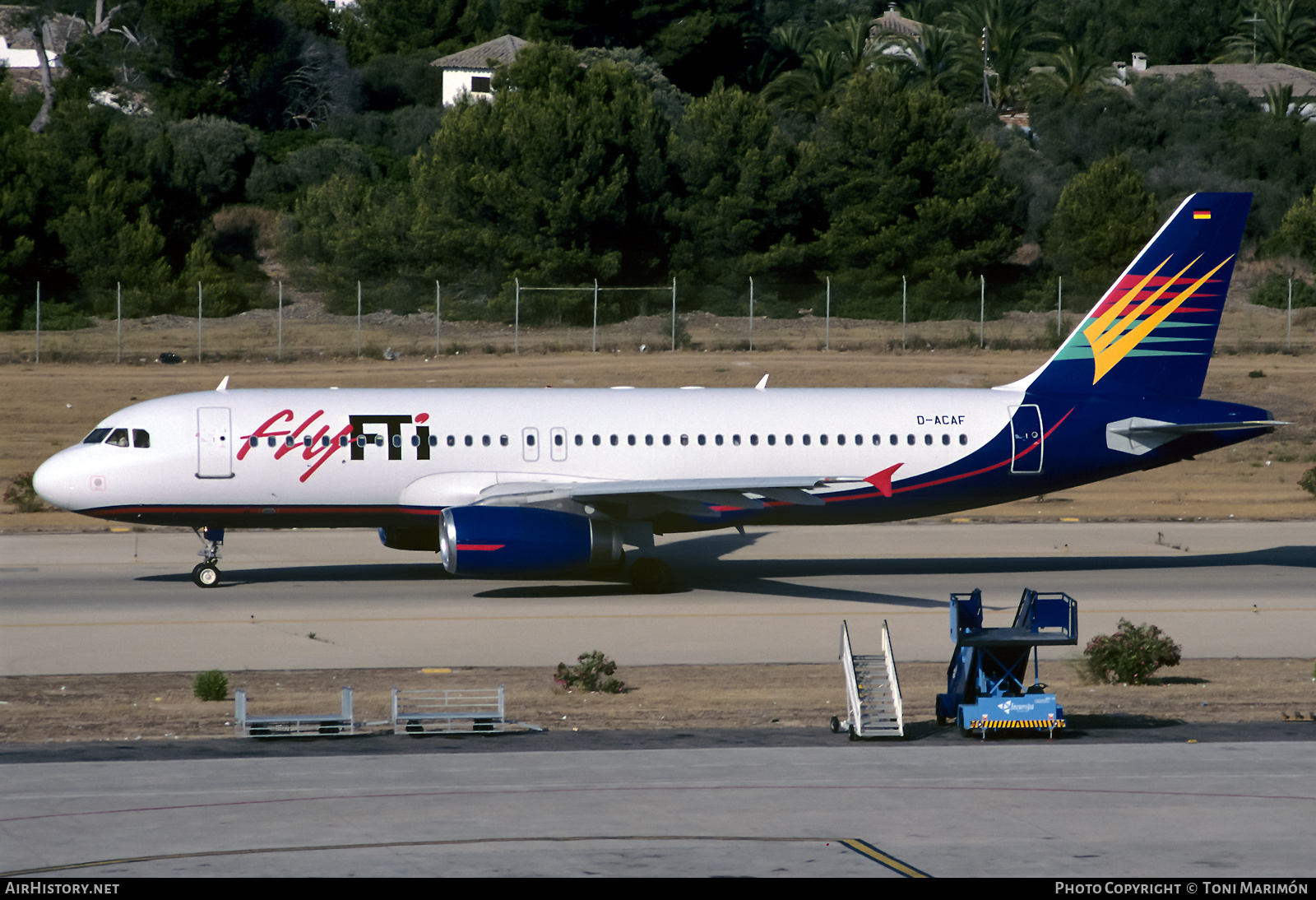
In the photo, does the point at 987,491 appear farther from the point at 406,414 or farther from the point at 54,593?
the point at 54,593

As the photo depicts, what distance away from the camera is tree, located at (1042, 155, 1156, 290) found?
261 ft

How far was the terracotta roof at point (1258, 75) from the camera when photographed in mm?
126750

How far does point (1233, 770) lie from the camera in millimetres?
18156

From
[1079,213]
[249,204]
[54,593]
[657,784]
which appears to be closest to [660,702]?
[657,784]

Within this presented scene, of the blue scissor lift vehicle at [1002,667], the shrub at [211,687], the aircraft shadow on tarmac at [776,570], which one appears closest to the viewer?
the blue scissor lift vehicle at [1002,667]

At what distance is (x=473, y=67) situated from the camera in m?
115

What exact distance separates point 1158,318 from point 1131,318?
60 centimetres

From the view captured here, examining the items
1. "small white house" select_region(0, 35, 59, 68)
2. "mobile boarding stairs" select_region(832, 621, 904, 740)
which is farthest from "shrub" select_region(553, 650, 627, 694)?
"small white house" select_region(0, 35, 59, 68)

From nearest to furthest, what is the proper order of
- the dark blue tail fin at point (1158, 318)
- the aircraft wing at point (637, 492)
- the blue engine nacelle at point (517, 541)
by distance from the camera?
1. the blue engine nacelle at point (517, 541)
2. the aircraft wing at point (637, 492)
3. the dark blue tail fin at point (1158, 318)

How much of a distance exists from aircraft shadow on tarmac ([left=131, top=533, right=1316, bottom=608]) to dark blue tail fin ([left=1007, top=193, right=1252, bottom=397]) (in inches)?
181

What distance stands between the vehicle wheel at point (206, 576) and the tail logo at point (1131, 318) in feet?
63.8

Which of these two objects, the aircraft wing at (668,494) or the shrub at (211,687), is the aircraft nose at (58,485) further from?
the shrub at (211,687)

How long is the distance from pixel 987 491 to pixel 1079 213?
167 ft

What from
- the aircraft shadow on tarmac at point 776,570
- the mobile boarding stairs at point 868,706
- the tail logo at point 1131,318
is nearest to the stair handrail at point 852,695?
Result: the mobile boarding stairs at point 868,706
